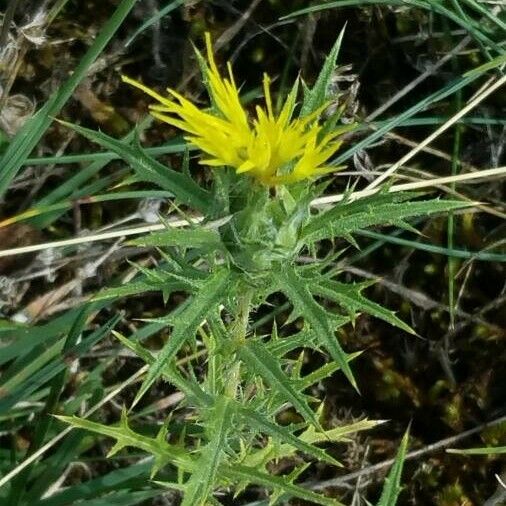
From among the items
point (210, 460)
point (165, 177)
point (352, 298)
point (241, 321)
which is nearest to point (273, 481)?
point (210, 460)

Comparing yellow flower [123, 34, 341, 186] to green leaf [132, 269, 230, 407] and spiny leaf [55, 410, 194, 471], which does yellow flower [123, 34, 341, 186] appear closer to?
green leaf [132, 269, 230, 407]

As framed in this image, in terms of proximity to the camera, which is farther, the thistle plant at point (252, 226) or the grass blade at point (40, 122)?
the grass blade at point (40, 122)

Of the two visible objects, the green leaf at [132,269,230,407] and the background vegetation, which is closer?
the green leaf at [132,269,230,407]

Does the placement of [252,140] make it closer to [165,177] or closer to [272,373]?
[165,177]

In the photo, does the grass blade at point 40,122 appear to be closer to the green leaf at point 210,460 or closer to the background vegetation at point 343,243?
the background vegetation at point 343,243

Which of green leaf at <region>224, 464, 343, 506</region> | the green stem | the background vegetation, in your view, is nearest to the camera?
the green stem

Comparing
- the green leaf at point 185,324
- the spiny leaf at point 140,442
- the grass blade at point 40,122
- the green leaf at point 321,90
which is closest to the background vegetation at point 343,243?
the grass blade at point 40,122

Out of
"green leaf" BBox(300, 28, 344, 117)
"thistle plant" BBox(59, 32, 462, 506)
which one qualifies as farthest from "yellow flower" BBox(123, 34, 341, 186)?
"green leaf" BBox(300, 28, 344, 117)
